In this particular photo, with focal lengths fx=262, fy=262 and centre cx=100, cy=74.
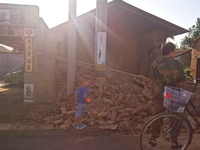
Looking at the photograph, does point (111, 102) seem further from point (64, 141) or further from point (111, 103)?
point (64, 141)

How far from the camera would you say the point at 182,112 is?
14.4 feet

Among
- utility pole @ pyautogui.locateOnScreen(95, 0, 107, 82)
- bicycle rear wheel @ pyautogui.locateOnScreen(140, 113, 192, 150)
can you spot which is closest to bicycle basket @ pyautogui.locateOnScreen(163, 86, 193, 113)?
bicycle rear wheel @ pyautogui.locateOnScreen(140, 113, 192, 150)

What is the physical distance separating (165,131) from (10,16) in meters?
7.79

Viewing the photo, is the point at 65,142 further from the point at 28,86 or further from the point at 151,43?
the point at 151,43

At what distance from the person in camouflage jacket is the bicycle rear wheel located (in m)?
0.06

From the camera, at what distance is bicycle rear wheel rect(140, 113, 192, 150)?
4457 mm

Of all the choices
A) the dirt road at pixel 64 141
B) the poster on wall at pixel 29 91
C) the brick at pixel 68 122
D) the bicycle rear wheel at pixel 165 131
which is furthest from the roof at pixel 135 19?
the bicycle rear wheel at pixel 165 131

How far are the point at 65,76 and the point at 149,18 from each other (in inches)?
233

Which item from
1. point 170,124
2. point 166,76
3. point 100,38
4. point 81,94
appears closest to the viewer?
point 170,124

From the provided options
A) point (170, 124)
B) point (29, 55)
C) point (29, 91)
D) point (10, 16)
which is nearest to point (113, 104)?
point (29, 91)

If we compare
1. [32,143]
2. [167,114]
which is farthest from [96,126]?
[167,114]

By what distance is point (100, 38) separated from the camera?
8.98 meters

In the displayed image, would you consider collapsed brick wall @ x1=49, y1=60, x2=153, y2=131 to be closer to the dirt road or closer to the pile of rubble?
the pile of rubble

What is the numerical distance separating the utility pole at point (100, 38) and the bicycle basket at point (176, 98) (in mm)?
4848
